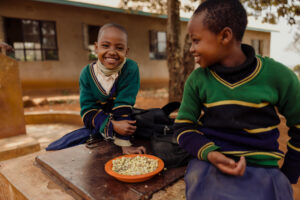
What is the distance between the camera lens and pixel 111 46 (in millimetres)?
2143

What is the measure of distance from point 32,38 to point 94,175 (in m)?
8.98

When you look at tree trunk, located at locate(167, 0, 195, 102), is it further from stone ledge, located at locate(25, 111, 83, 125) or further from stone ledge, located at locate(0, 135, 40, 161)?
stone ledge, located at locate(0, 135, 40, 161)

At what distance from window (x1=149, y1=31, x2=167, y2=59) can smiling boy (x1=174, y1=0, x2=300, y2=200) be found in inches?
420

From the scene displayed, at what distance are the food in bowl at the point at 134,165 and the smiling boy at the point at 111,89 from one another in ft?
1.01

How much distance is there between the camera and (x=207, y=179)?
46.7 inches

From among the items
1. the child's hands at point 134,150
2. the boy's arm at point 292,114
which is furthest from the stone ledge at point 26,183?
the boy's arm at point 292,114

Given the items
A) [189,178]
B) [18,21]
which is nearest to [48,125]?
[189,178]

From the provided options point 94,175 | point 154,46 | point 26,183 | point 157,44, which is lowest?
point 26,183

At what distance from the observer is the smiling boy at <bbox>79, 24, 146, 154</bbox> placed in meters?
2.14

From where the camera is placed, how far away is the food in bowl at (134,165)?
1577 millimetres

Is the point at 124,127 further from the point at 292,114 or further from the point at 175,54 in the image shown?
the point at 175,54

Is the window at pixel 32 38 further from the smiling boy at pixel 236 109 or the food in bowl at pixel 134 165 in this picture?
the smiling boy at pixel 236 109

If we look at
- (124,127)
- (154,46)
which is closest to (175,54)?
(124,127)

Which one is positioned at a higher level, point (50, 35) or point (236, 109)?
point (50, 35)
